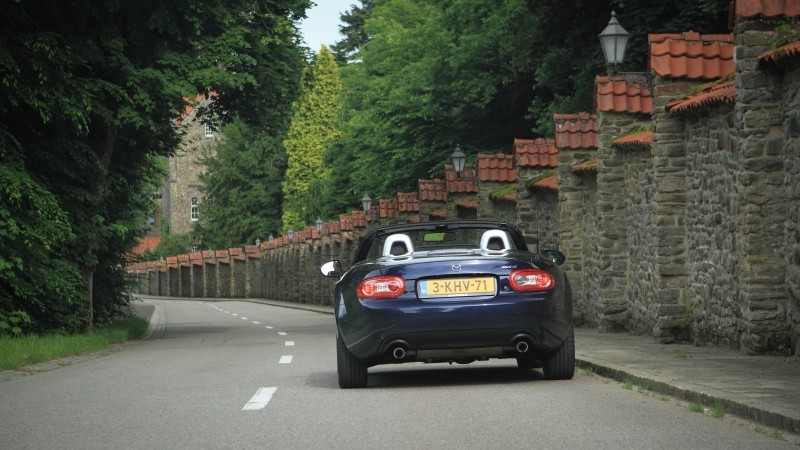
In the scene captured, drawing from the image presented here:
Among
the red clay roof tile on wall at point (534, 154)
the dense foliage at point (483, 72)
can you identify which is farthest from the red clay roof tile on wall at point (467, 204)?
the red clay roof tile on wall at point (534, 154)

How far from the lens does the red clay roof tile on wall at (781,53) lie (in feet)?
40.6

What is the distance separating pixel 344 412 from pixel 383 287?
68.0 inches

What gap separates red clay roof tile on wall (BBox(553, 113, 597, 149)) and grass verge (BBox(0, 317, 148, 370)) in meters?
8.55

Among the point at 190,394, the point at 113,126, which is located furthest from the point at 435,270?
the point at 113,126

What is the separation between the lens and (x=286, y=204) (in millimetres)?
104312

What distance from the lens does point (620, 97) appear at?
20469mm

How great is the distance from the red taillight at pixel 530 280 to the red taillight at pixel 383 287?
925 millimetres

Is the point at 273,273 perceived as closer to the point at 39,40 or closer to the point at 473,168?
the point at 473,168

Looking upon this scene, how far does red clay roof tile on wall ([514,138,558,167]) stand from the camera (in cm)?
2656

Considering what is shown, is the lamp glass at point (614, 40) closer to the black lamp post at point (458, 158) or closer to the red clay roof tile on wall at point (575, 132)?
the red clay roof tile on wall at point (575, 132)

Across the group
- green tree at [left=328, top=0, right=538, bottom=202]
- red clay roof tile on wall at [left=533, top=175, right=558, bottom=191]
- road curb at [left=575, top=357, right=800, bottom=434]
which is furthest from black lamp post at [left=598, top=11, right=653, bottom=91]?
green tree at [left=328, top=0, right=538, bottom=202]

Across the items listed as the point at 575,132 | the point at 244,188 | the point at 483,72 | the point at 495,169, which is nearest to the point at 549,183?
the point at 575,132

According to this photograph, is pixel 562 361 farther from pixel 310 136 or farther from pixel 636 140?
pixel 310 136

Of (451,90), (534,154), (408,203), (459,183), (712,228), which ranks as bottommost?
(712,228)
